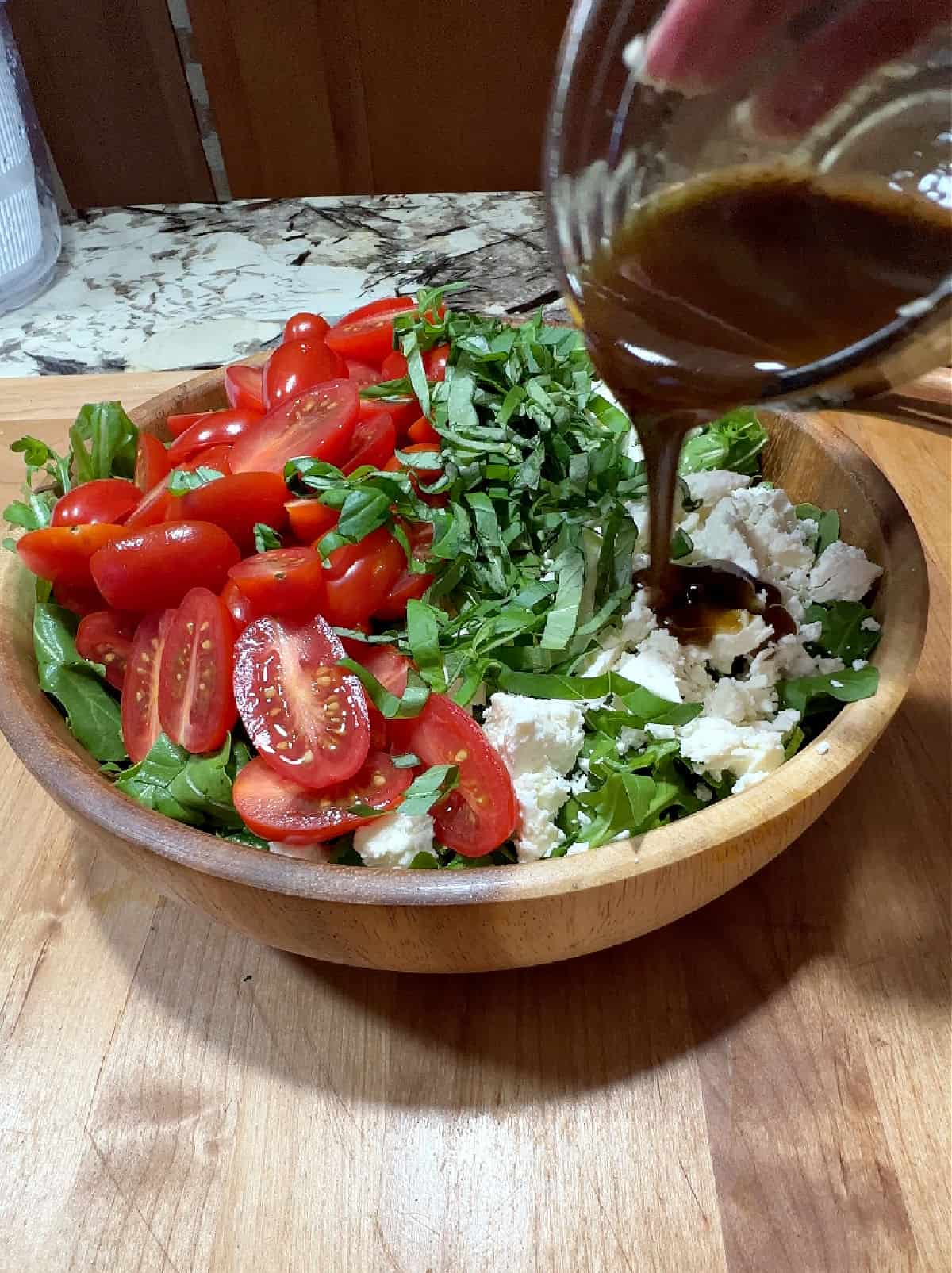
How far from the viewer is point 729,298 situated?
33.9 inches

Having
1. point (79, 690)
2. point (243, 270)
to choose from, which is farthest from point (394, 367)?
point (243, 270)

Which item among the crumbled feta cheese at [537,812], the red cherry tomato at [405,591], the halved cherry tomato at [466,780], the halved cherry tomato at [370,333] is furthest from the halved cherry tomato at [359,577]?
the halved cherry tomato at [370,333]

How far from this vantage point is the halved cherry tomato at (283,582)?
0.88 m

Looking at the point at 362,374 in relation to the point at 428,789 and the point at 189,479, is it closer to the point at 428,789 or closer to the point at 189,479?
the point at 189,479

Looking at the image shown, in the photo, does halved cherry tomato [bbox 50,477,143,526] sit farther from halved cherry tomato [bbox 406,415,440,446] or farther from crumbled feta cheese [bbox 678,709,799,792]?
crumbled feta cheese [bbox 678,709,799,792]

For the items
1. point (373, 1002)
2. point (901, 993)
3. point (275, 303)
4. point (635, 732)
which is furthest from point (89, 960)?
point (275, 303)

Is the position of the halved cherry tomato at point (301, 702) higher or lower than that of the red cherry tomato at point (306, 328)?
lower

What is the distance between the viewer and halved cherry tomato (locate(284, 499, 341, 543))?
3.09ft

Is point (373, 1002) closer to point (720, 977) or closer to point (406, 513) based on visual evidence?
point (720, 977)

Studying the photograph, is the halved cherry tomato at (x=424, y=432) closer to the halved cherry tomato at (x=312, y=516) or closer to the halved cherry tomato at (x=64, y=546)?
the halved cherry tomato at (x=312, y=516)

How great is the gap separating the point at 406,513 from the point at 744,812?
444 mm

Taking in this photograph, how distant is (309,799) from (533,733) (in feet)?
0.62

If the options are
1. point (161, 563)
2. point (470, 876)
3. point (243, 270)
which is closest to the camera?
point (470, 876)

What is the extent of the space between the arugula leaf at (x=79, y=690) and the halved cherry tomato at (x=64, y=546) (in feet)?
0.17
